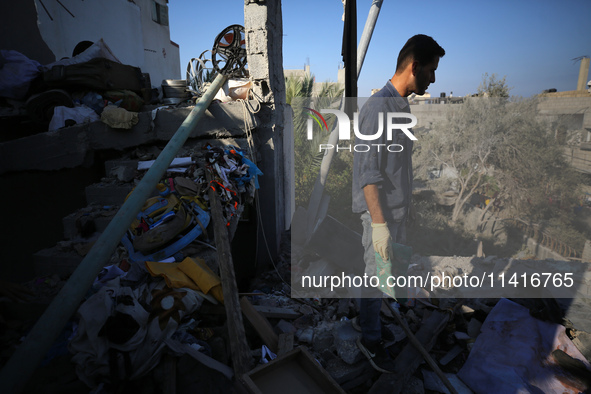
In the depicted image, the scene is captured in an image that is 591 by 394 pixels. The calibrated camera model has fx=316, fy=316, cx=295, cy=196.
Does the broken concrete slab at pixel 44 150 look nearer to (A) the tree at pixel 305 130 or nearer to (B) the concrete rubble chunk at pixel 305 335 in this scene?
(B) the concrete rubble chunk at pixel 305 335

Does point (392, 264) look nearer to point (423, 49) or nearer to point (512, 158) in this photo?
point (423, 49)

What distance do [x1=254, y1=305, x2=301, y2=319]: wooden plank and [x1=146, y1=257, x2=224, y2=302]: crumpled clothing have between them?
796mm

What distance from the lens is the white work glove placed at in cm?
240

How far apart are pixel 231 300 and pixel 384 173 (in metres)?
1.55

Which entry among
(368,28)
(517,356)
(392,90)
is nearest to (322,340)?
(517,356)

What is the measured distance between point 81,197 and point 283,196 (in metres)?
3.34

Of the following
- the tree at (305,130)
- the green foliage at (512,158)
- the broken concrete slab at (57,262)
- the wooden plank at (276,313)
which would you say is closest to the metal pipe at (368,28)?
the tree at (305,130)

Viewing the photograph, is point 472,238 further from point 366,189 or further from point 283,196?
point 366,189

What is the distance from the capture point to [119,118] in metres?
4.36

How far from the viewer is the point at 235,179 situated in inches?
149

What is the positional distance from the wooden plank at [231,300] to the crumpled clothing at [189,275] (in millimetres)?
114

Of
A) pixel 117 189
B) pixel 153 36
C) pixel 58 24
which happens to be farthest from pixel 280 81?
pixel 153 36

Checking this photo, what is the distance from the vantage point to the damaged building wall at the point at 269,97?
488 cm

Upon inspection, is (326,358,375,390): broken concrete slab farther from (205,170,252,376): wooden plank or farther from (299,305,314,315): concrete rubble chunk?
(205,170,252,376): wooden plank
